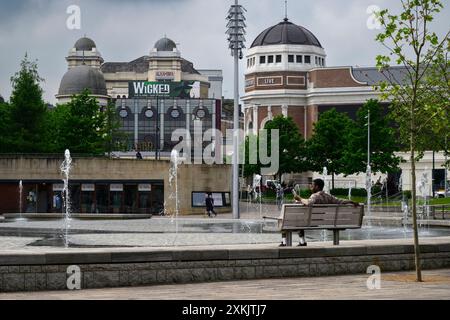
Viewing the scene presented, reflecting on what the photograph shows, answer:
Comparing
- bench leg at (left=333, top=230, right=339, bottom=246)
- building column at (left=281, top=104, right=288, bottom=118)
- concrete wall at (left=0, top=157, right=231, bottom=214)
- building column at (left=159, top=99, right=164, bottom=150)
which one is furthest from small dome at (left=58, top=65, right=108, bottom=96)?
bench leg at (left=333, top=230, right=339, bottom=246)

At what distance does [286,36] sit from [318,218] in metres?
122

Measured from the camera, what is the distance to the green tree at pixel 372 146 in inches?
3246

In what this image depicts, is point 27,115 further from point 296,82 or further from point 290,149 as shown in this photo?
point 296,82

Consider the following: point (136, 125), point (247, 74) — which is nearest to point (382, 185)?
point (247, 74)

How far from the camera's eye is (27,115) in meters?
69.3

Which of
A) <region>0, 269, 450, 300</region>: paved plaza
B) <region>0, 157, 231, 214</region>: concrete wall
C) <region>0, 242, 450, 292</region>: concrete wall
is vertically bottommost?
<region>0, 269, 450, 300</region>: paved plaza

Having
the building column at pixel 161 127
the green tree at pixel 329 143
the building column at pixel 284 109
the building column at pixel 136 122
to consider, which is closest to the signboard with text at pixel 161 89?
the building column at pixel 161 127

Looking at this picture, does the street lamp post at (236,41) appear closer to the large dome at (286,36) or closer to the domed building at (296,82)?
the domed building at (296,82)

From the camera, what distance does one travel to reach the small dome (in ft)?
575

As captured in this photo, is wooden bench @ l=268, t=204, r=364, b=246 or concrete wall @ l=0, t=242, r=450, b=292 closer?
concrete wall @ l=0, t=242, r=450, b=292

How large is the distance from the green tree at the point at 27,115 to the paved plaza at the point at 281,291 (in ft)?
179

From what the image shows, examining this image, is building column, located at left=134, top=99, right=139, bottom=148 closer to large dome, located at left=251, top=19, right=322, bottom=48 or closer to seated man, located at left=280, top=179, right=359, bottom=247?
large dome, located at left=251, top=19, right=322, bottom=48

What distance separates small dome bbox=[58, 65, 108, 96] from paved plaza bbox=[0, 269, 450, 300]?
160882 millimetres

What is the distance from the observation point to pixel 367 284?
14.9m
